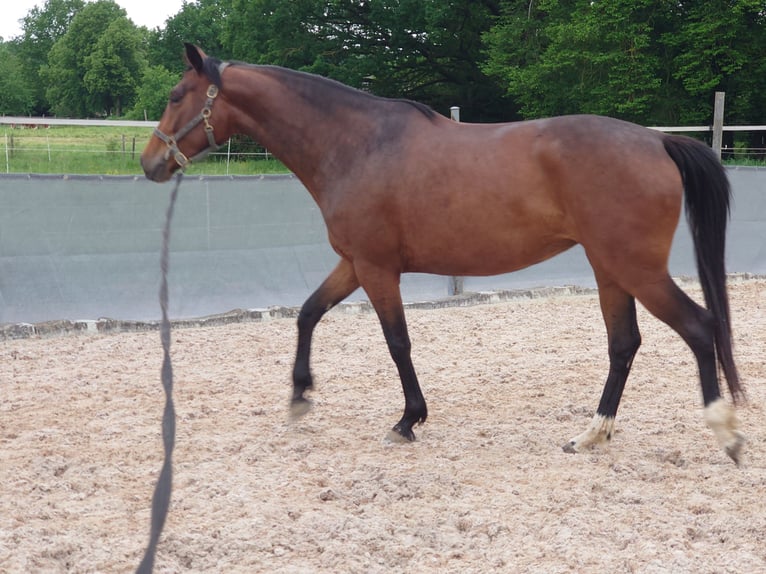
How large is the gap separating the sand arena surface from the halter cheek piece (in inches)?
54.3

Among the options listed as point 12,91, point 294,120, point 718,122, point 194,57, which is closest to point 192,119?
point 194,57

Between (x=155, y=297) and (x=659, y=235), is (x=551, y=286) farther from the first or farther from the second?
(x=659, y=235)

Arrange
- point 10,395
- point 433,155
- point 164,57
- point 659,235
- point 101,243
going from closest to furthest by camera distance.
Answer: point 659,235 → point 433,155 → point 10,395 → point 101,243 → point 164,57

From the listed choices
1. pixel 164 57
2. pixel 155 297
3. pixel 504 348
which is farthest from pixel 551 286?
pixel 164 57

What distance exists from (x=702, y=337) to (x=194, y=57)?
2.72 meters

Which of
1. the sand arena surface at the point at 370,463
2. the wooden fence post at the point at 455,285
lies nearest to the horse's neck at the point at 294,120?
the sand arena surface at the point at 370,463

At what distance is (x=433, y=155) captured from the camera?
3789 mm

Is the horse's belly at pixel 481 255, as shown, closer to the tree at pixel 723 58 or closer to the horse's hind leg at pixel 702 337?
the horse's hind leg at pixel 702 337

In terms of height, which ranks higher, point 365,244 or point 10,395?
point 365,244

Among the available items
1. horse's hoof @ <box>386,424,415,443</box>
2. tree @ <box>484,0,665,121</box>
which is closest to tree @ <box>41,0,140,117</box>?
tree @ <box>484,0,665,121</box>

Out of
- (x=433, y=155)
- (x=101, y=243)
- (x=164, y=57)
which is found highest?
(x=164, y=57)

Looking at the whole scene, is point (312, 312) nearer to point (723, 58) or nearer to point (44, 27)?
point (723, 58)

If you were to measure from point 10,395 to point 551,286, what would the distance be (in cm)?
506

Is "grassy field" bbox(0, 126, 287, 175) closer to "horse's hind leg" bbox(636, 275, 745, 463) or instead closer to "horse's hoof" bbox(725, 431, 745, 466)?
"horse's hind leg" bbox(636, 275, 745, 463)
